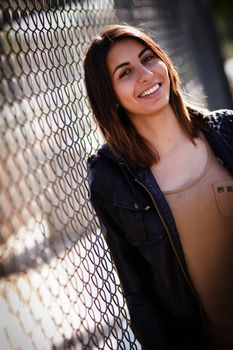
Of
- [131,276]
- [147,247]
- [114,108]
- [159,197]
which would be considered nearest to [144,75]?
[114,108]

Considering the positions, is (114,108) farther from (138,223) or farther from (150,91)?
(138,223)

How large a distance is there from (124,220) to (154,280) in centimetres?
32

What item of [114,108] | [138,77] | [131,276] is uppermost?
[138,77]

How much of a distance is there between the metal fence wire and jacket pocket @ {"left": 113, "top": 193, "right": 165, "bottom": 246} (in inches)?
13.5

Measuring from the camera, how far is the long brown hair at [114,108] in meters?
2.34

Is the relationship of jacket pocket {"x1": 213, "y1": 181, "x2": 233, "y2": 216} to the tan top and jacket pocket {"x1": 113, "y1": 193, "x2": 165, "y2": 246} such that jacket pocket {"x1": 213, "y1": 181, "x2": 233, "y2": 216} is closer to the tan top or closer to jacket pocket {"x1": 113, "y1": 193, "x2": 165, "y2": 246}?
the tan top

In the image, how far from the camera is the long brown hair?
234 cm

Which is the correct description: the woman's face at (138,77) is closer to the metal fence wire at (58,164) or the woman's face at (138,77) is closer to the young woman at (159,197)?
the young woman at (159,197)

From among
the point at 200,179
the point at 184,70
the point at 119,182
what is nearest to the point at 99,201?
the point at 119,182

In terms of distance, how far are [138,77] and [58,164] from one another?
59cm

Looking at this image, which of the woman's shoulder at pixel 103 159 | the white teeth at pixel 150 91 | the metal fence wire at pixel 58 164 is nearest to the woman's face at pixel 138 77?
the white teeth at pixel 150 91

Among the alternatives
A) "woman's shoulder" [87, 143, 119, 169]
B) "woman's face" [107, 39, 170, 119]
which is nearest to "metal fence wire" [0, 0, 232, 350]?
"woman's shoulder" [87, 143, 119, 169]

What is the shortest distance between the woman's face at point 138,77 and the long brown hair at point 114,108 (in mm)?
28

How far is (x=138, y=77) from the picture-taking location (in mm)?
2279
